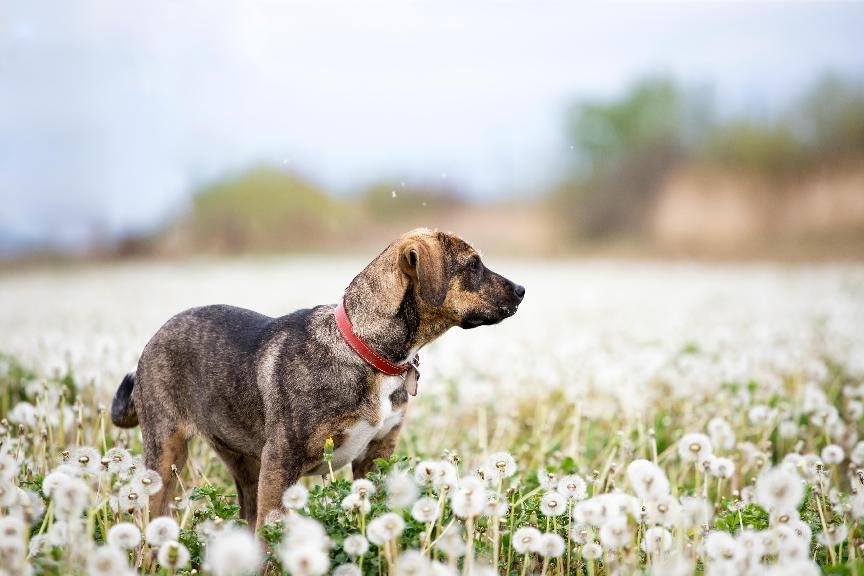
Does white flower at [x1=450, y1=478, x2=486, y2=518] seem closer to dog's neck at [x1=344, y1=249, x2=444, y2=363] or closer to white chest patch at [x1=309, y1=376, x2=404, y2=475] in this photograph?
white chest patch at [x1=309, y1=376, x2=404, y2=475]

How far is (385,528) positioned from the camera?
3.62m

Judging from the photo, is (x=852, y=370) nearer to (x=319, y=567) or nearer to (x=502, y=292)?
(x=502, y=292)

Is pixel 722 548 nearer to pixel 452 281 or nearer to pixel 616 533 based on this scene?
pixel 616 533

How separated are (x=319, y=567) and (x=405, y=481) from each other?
787 millimetres

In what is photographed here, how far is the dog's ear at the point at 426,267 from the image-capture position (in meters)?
4.60

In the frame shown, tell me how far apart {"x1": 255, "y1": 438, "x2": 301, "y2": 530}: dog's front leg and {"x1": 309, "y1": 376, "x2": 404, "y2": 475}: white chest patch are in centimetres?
27

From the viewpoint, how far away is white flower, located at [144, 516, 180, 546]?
3.74m

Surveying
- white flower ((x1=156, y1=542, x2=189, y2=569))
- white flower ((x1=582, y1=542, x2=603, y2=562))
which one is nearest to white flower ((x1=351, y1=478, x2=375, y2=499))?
white flower ((x1=156, y1=542, x2=189, y2=569))

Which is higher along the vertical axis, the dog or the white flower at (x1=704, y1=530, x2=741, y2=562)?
the dog

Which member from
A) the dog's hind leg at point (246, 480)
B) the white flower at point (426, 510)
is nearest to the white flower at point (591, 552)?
the white flower at point (426, 510)

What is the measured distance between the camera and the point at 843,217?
2686cm

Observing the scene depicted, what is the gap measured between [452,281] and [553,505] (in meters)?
1.31

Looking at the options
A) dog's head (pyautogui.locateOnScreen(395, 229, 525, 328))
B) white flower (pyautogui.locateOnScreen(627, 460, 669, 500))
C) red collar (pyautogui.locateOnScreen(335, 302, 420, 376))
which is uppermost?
dog's head (pyautogui.locateOnScreen(395, 229, 525, 328))

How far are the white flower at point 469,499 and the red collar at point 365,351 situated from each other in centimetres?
105
